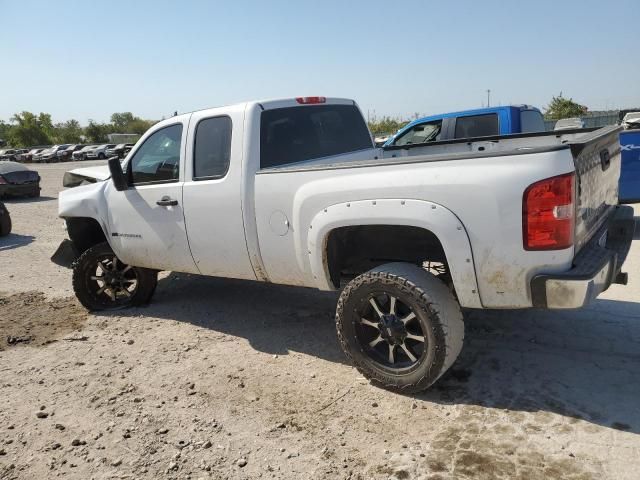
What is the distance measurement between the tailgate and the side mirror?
12.0 feet

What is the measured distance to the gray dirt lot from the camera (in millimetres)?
2684

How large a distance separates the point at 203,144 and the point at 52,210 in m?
11.6

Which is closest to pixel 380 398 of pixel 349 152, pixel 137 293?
pixel 349 152

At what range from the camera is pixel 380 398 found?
10.8 feet

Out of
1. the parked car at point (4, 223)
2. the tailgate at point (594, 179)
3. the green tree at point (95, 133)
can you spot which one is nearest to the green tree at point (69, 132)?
the green tree at point (95, 133)

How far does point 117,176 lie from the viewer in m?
4.67

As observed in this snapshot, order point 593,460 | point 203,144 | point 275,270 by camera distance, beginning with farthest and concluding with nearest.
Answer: point 203,144 → point 275,270 → point 593,460

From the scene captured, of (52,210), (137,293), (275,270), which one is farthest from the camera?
(52,210)

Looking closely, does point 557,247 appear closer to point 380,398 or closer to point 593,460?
point 593,460

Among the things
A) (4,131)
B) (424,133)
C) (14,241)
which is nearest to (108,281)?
(424,133)

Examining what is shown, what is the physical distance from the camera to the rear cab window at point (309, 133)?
4.05 meters

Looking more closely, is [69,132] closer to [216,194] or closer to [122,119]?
[122,119]

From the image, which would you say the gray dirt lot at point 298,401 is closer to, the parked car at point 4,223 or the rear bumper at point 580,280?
the rear bumper at point 580,280

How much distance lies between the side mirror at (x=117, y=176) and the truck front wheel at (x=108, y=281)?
0.86 meters
